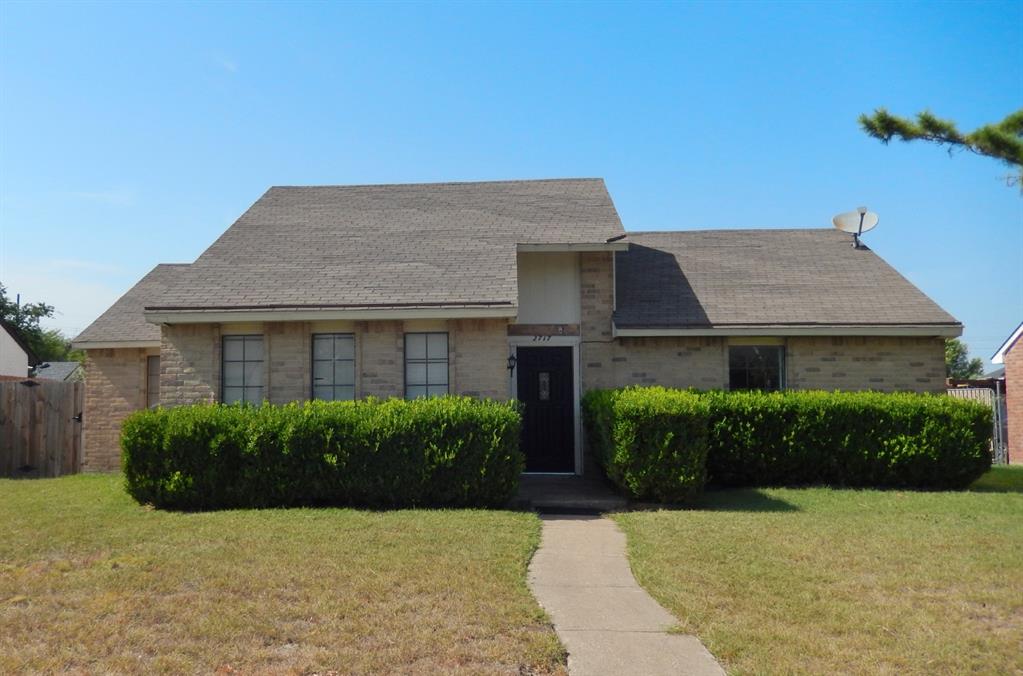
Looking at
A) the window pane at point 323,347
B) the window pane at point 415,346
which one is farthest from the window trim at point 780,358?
the window pane at point 323,347

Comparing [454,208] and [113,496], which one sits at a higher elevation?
[454,208]

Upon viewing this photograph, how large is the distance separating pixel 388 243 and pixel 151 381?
6.06 m

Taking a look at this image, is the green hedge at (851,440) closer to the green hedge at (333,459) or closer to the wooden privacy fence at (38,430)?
the green hedge at (333,459)

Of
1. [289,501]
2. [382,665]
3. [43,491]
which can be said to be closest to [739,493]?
[289,501]

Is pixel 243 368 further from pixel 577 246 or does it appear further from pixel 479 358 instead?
pixel 577 246

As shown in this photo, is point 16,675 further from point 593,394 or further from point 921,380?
point 921,380

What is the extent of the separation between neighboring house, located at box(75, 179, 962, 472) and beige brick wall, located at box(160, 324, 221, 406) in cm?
2

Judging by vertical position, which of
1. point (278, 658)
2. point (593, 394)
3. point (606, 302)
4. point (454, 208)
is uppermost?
point (454, 208)

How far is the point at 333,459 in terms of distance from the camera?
10680mm

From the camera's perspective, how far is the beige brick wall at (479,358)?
12.9 meters

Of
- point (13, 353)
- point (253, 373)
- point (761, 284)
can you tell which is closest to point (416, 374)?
point (253, 373)

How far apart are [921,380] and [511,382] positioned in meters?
7.46

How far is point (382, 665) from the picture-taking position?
16.7 ft

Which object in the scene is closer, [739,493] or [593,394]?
[739,493]
